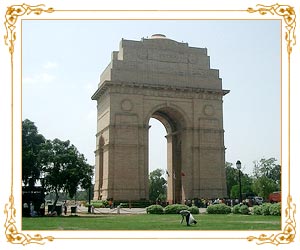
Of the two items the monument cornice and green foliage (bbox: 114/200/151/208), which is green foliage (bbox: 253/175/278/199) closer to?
the monument cornice

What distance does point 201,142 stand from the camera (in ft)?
167

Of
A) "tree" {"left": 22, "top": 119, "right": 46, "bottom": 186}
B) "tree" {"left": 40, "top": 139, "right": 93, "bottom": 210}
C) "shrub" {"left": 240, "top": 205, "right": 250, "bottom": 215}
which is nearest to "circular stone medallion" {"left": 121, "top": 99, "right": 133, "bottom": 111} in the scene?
"tree" {"left": 22, "top": 119, "right": 46, "bottom": 186}

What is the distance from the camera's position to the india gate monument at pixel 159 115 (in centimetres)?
4816

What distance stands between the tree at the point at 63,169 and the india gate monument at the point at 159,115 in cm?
1432

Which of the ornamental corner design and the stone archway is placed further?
the stone archway

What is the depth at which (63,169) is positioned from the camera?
32.0 meters

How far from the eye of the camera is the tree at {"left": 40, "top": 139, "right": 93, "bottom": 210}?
3173cm

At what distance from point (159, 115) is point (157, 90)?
5096mm

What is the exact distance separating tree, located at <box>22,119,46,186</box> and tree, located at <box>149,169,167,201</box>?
6749 centimetres

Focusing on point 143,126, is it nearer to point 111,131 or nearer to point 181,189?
point 111,131

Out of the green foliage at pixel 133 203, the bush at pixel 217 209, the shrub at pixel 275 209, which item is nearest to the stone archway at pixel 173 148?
the green foliage at pixel 133 203
